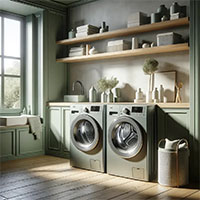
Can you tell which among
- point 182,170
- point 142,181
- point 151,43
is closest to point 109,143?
point 142,181

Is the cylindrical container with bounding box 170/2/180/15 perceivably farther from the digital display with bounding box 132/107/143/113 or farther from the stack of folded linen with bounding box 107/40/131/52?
the digital display with bounding box 132/107/143/113

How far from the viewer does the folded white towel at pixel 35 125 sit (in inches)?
195

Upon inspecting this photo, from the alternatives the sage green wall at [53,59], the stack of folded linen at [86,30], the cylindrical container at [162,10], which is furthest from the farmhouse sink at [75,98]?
the cylindrical container at [162,10]

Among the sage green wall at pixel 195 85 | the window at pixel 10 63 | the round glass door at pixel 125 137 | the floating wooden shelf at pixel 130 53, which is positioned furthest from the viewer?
the window at pixel 10 63

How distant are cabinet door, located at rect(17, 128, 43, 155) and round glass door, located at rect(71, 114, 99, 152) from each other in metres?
1.02

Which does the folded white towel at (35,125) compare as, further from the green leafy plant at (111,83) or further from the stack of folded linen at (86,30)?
the stack of folded linen at (86,30)

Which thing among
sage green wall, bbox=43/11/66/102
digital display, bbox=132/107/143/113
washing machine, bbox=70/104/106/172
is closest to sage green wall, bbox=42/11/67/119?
sage green wall, bbox=43/11/66/102

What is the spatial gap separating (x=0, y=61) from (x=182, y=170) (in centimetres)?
342

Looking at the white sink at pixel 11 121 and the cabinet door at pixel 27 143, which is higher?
the white sink at pixel 11 121

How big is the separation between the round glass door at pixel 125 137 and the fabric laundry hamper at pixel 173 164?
0.32 m

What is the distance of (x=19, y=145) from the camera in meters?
4.84

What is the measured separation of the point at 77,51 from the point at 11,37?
47.5 inches

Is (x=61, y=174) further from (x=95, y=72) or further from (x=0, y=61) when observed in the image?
(x=0, y=61)

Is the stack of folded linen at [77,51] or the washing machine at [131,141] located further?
the stack of folded linen at [77,51]
